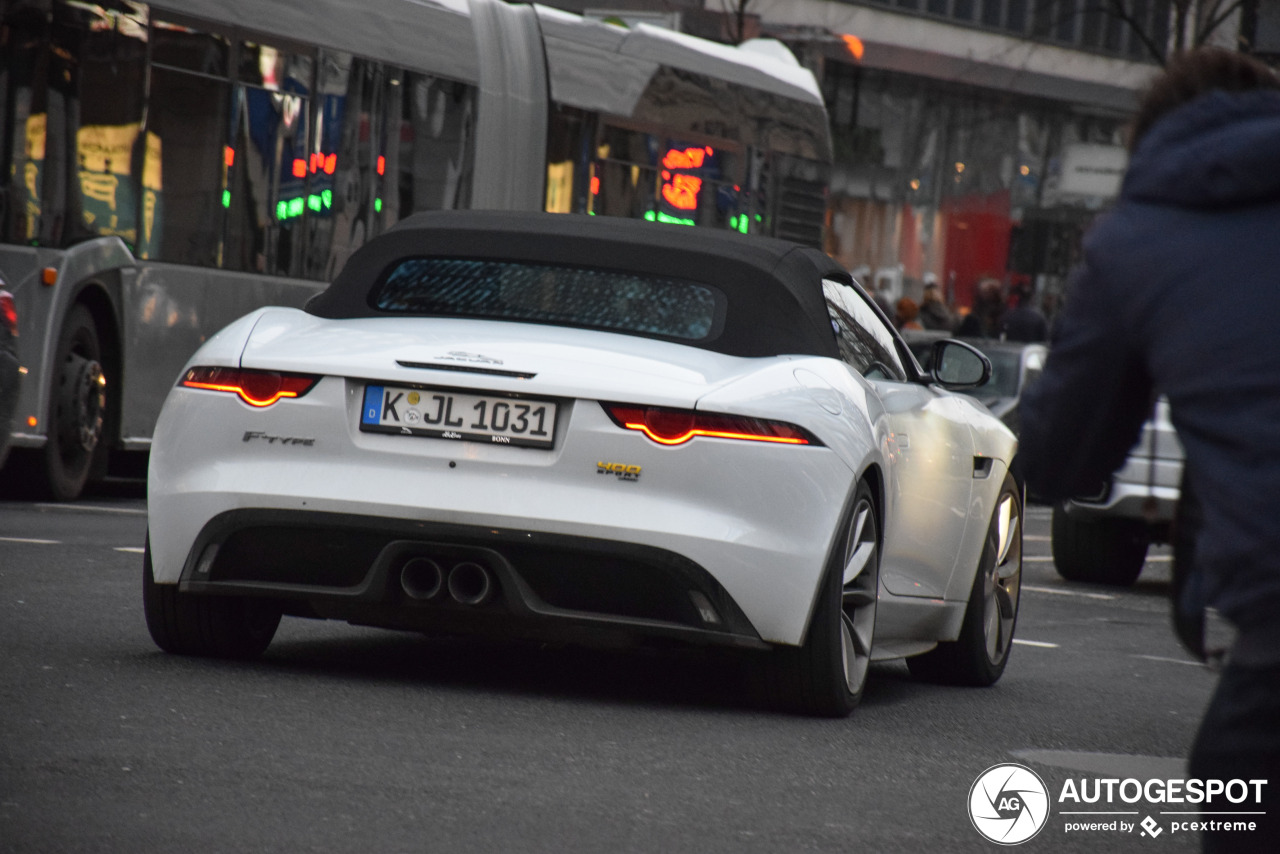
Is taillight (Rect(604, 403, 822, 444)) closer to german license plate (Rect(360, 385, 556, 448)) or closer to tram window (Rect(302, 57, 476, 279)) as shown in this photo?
german license plate (Rect(360, 385, 556, 448))

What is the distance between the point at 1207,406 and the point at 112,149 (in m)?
10.8

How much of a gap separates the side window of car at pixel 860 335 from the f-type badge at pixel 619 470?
1.09 m

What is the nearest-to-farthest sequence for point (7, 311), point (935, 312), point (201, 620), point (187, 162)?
point (201, 620) < point (7, 311) < point (187, 162) < point (935, 312)

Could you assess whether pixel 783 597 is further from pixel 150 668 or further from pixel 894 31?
pixel 894 31

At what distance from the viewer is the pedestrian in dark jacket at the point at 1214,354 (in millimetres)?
2467

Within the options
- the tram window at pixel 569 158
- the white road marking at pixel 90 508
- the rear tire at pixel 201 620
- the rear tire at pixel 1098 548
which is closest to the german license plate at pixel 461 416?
the rear tire at pixel 201 620

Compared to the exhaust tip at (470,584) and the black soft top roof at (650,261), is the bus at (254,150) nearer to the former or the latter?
the black soft top roof at (650,261)

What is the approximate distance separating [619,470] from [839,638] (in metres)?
0.82

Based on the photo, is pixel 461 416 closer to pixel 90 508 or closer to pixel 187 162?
pixel 90 508

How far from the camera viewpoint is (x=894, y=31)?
4306 centimetres

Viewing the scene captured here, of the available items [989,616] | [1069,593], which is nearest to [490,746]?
[989,616]

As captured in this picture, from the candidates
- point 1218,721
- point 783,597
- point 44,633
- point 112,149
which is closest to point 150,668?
point 44,633

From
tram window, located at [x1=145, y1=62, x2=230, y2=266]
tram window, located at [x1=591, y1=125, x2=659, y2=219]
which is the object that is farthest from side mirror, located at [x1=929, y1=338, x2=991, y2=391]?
tram window, located at [x1=591, y1=125, x2=659, y2=219]

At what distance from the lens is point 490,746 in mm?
5570
